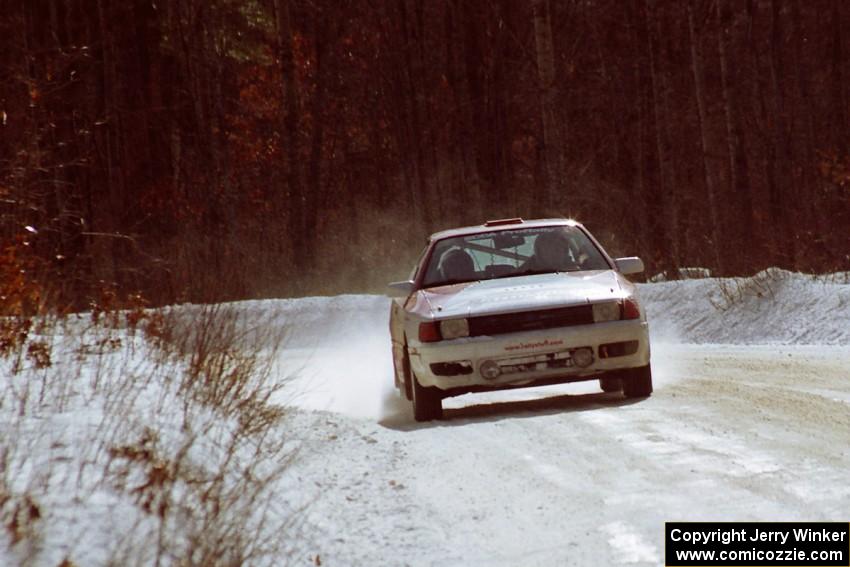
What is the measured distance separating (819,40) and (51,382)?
178ft

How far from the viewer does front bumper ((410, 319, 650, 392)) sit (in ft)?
34.3

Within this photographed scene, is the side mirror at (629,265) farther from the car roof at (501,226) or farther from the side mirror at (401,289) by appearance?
the side mirror at (401,289)

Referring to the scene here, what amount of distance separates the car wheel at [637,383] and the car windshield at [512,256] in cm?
117

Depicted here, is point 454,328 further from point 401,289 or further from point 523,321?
point 401,289

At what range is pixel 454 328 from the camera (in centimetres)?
1055

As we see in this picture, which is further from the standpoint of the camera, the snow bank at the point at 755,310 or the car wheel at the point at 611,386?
the snow bank at the point at 755,310

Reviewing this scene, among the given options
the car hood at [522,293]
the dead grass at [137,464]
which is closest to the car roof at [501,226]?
the car hood at [522,293]

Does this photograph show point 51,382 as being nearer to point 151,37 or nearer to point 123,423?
point 123,423

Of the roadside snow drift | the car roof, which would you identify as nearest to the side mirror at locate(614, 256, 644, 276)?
the car roof

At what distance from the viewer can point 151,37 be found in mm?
47156

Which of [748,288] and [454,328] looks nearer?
[454,328]

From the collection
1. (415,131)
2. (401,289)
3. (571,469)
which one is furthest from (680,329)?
(415,131)

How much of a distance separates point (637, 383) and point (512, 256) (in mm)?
1608

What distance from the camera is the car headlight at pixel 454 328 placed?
34.6 ft
